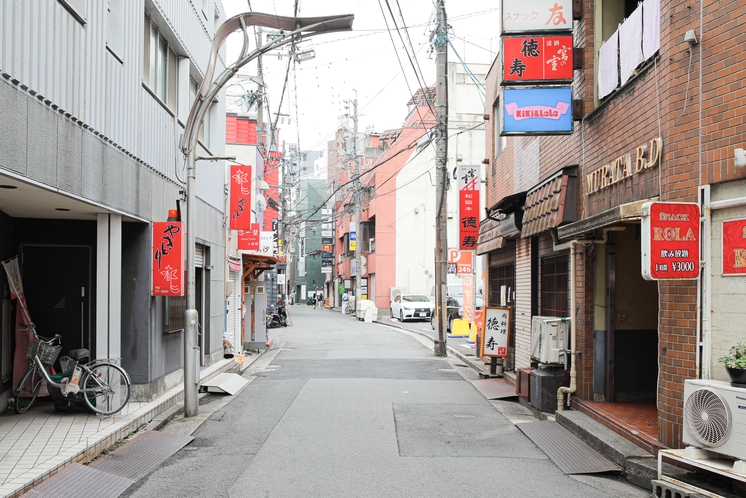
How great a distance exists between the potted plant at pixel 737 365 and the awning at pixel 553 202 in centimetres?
460

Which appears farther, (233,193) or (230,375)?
(233,193)

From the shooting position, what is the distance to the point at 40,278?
426 inches

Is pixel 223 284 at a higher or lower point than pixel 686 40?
lower

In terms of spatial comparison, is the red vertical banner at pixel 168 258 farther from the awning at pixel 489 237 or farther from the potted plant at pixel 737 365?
the potted plant at pixel 737 365

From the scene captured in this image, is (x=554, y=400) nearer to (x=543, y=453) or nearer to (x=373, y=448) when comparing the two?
(x=543, y=453)

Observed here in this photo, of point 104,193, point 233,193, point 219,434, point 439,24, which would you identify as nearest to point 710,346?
point 219,434

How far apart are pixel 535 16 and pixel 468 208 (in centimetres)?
1006

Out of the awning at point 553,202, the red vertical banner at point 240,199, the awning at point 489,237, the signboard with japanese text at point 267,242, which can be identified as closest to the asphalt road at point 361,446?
the awning at point 553,202

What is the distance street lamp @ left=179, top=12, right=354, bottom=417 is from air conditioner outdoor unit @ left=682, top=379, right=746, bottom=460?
7188mm

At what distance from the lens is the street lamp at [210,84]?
10.5m

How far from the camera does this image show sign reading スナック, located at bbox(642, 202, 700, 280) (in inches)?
257

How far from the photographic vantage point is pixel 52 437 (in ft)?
26.6

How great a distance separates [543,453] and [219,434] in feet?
14.4

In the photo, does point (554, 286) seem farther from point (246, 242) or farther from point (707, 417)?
point (246, 242)
